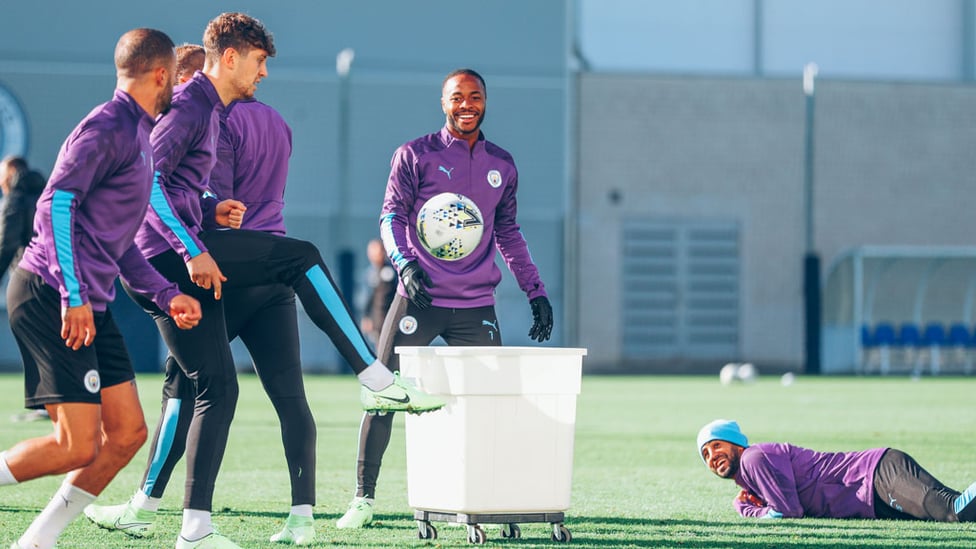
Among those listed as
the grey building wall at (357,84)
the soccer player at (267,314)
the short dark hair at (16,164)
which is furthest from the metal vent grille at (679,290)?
the soccer player at (267,314)

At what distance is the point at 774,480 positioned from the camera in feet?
22.8

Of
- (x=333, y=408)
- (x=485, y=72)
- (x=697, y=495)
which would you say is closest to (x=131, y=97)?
(x=697, y=495)

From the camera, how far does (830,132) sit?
102ft

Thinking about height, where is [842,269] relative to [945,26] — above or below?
below

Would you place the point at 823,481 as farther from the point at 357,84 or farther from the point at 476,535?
the point at 357,84

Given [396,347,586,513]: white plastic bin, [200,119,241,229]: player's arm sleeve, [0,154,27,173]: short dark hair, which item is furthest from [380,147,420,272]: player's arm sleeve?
[0,154,27,173]: short dark hair

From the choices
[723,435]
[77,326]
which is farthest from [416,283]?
[723,435]

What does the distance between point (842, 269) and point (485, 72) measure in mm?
8445

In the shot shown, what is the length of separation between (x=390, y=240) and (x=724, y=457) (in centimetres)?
195

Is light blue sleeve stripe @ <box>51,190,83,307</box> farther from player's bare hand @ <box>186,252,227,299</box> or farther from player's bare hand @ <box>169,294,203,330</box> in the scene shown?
player's bare hand @ <box>186,252,227,299</box>

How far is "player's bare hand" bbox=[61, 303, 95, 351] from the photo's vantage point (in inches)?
193

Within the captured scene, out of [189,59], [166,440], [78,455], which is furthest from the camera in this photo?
[189,59]

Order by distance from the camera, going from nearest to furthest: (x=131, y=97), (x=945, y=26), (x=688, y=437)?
(x=131, y=97) < (x=688, y=437) < (x=945, y=26)

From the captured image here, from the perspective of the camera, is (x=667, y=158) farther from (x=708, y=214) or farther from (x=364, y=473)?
(x=364, y=473)
